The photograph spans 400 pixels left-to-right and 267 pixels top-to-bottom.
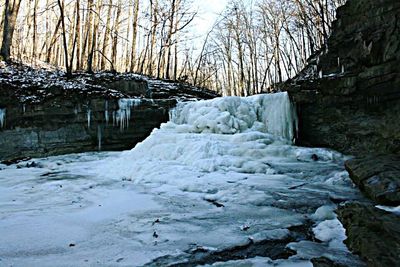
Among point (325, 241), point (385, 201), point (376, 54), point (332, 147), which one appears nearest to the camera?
point (325, 241)

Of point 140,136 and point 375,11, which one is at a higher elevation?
point 375,11

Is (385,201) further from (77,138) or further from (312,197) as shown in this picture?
(77,138)

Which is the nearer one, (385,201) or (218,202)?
(385,201)

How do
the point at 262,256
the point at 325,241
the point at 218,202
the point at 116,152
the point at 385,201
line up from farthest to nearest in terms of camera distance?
the point at 116,152
the point at 218,202
the point at 385,201
the point at 325,241
the point at 262,256

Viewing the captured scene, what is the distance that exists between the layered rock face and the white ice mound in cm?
39

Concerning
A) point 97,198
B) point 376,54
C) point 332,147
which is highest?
point 376,54

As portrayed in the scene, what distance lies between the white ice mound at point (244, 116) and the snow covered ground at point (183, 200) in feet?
0.10

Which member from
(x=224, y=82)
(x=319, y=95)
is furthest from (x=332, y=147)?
(x=224, y=82)

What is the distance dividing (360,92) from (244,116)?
2.83 metres

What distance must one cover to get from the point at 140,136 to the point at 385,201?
22.3ft

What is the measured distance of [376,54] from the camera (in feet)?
21.5

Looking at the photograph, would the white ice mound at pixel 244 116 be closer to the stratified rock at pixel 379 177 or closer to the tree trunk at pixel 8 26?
the stratified rock at pixel 379 177

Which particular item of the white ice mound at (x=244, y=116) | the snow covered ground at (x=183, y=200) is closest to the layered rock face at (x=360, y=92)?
the white ice mound at (x=244, y=116)

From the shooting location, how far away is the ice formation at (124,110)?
27.5ft
